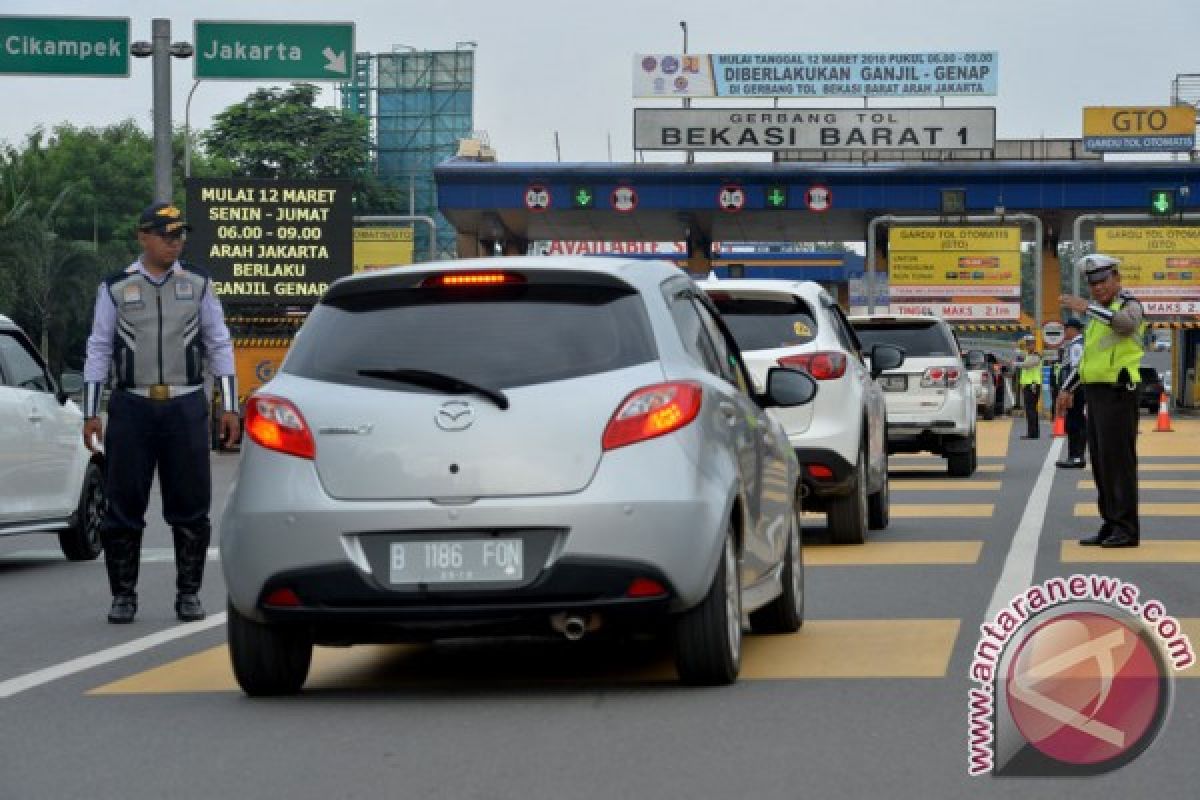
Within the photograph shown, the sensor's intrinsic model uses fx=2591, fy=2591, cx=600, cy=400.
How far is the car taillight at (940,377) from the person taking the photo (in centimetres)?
2627

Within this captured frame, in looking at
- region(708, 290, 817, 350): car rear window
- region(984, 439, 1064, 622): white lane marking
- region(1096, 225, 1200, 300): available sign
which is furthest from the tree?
region(708, 290, 817, 350): car rear window

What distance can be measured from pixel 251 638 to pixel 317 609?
1.32 feet

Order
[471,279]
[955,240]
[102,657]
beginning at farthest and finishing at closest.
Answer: [955,240] → [102,657] → [471,279]

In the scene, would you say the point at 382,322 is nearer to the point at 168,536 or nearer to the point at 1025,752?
the point at 1025,752

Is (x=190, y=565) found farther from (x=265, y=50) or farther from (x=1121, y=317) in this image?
(x=265, y=50)

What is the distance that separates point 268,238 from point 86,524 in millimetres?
27309


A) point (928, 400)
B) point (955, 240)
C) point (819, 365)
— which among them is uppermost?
point (955, 240)

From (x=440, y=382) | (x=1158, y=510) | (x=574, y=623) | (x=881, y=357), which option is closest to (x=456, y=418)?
(x=440, y=382)

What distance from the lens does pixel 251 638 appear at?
865 cm

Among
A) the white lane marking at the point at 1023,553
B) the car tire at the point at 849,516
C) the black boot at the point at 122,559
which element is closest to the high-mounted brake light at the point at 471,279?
the white lane marking at the point at 1023,553

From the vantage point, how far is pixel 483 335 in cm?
858

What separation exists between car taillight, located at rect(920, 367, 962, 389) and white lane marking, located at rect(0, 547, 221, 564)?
10.8 metres

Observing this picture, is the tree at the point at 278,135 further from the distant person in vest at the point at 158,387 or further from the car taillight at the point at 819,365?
the distant person in vest at the point at 158,387

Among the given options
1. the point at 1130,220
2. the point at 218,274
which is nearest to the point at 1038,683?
the point at 218,274
